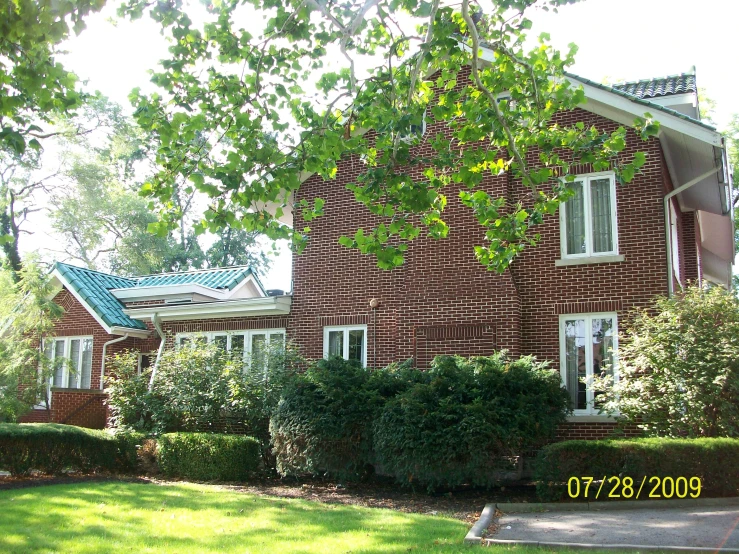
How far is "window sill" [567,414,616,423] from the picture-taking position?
13.5 m

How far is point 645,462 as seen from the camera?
35.0ft

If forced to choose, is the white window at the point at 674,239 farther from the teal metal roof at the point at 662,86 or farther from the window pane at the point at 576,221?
the teal metal roof at the point at 662,86

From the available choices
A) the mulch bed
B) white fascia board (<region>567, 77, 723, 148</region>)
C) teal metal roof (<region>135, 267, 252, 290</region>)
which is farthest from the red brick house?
teal metal roof (<region>135, 267, 252, 290</region>)

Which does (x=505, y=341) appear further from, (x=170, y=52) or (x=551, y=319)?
(x=170, y=52)

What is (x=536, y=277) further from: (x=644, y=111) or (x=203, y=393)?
(x=203, y=393)

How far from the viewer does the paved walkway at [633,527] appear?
8.02m

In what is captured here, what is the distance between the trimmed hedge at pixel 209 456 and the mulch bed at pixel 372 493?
1.20 ft

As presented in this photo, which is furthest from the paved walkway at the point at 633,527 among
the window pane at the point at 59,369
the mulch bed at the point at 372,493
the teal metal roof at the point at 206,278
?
the window pane at the point at 59,369

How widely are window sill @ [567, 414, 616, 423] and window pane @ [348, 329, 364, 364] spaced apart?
15.5 ft

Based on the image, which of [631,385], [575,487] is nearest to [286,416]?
[575,487]

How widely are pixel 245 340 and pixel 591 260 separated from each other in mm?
8560

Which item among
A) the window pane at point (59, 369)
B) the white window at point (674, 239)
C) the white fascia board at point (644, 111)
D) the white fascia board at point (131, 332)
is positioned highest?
the white fascia board at point (644, 111)

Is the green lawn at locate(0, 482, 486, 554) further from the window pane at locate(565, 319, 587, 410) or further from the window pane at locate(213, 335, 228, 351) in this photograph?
the window pane at locate(213, 335, 228, 351)

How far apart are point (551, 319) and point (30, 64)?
10.4 m
